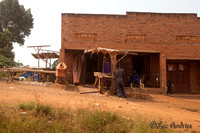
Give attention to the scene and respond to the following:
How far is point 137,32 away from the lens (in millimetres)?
11055

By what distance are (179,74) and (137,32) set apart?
17.7 feet

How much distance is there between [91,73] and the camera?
12.6m

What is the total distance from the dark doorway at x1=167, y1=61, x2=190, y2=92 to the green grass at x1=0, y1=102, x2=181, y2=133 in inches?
406

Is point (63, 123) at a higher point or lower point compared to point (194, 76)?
lower

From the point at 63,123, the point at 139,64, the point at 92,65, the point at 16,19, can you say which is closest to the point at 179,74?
the point at 139,64

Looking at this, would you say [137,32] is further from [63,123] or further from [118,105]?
[63,123]

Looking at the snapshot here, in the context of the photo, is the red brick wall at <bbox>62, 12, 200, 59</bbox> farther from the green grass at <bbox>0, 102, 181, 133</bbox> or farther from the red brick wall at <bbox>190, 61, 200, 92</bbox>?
the green grass at <bbox>0, 102, 181, 133</bbox>

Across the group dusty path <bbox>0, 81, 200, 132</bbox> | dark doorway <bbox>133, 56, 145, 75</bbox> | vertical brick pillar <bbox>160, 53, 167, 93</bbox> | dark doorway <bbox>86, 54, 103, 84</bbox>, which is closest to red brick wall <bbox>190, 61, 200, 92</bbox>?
vertical brick pillar <bbox>160, 53, 167, 93</bbox>

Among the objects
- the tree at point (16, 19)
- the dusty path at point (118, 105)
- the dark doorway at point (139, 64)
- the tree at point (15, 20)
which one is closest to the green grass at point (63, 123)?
the dusty path at point (118, 105)

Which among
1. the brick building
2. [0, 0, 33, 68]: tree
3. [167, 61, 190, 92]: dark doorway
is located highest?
[0, 0, 33, 68]: tree

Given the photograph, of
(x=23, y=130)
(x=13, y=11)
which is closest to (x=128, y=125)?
(x=23, y=130)

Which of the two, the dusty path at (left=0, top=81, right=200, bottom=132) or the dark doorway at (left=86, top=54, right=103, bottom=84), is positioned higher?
the dark doorway at (left=86, top=54, right=103, bottom=84)

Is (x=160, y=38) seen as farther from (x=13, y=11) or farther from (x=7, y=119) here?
(x=13, y=11)

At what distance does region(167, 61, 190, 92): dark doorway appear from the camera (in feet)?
39.7
